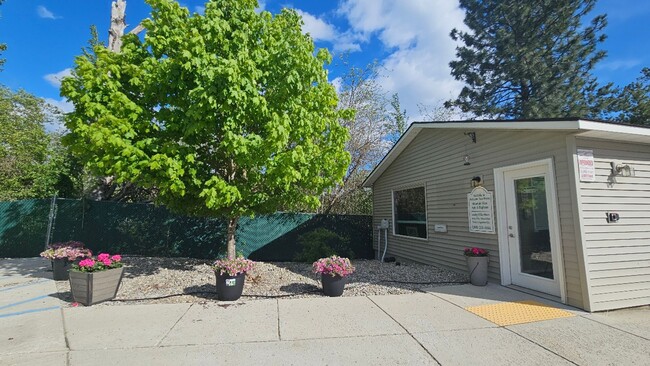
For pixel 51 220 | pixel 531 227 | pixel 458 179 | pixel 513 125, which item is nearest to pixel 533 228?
pixel 531 227

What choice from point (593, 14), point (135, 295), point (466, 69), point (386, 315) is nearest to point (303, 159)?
point (386, 315)

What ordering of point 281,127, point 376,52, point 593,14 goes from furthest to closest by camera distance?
1. point 593,14
2. point 376,52
3. point 281,127

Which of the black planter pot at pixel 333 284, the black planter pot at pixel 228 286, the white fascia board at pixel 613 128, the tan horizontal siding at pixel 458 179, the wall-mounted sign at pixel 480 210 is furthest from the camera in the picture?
the wall-mounted sign at pixel 480 210

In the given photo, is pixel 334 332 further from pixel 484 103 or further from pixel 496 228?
pixel 484 103

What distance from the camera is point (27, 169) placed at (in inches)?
484

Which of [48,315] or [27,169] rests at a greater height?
[27,169]

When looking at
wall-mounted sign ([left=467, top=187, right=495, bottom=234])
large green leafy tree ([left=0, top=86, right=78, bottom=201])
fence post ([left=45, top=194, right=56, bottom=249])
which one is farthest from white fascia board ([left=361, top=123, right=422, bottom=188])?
large green leafy tree ([left=0, top=86, right=78, bottom=201])

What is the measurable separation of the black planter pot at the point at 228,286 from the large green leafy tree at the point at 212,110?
48.7 inches

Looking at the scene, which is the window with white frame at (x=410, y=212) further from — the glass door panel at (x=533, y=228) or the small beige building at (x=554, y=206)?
the glass door panel at (x=533, y=228)

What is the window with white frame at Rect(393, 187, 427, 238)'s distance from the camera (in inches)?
323

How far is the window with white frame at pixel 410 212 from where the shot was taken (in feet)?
26.9

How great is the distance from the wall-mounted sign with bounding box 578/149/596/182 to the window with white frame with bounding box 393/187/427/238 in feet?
12.7

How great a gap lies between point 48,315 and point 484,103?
18726 mm

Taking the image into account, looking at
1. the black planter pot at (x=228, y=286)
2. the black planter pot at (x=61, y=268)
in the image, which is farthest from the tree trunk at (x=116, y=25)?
the black planter pot at (x=228, y=286)
